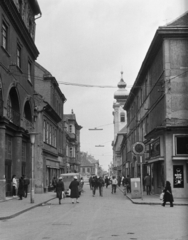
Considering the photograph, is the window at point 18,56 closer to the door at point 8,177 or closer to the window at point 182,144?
the door at point 8,177

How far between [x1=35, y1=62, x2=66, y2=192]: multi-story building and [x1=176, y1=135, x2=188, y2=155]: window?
14.8 m

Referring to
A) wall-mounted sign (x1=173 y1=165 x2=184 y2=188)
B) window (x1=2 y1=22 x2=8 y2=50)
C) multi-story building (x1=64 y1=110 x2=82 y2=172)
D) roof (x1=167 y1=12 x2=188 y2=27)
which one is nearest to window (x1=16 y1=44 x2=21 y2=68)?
window (x1=2 y1=22 x2=8 y2=50)

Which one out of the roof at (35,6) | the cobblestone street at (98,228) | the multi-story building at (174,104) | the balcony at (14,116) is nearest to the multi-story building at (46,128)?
the roof at (35,6)

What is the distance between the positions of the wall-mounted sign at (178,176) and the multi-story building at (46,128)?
48.9 ft

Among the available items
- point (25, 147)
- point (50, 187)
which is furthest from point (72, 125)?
point (25, 147)

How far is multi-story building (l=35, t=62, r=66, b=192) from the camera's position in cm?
3950

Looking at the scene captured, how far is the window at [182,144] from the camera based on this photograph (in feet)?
91.3

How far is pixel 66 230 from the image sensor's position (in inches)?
494

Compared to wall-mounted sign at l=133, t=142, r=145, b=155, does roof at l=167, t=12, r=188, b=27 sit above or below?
above

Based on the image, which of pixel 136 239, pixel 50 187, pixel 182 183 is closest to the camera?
pixel 136 239

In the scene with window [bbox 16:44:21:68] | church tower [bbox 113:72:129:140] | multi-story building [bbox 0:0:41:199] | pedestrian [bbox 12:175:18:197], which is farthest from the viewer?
church tower [bbox 113:72:129:140]

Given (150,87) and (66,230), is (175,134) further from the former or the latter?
(66,230)

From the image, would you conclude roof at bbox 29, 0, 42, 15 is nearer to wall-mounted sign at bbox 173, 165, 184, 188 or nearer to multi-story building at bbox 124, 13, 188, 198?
multi-story building at bbox 124, 13, 188, 198

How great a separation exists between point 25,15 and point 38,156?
43.3 ft
